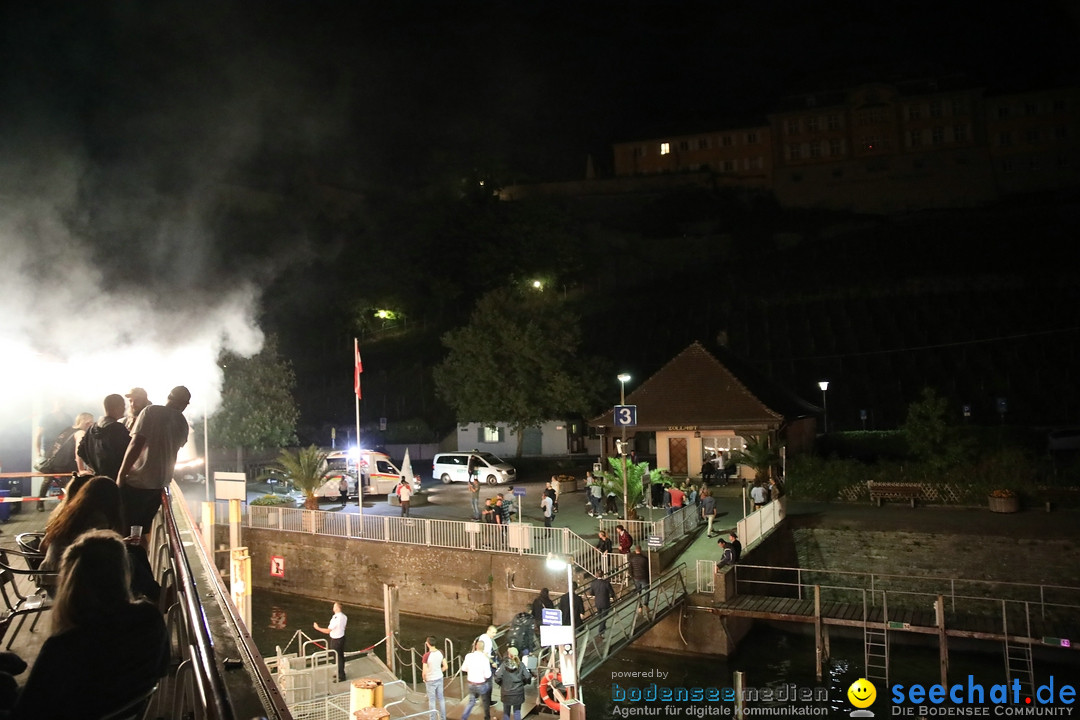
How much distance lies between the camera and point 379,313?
64.7m

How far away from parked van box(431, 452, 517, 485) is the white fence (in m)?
10.00

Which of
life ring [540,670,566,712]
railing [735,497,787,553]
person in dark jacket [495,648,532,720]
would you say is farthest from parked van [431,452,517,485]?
person in dark jacket [495,648,532,720]

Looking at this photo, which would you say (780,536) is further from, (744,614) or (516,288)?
(516,288)

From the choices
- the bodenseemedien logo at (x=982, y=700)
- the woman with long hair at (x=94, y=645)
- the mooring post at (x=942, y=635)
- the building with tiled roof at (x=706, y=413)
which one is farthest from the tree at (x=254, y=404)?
the woman with long hair at (x=94, y=645)

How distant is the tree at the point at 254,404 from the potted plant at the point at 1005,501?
30.3m

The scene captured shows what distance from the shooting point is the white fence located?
18484 mm

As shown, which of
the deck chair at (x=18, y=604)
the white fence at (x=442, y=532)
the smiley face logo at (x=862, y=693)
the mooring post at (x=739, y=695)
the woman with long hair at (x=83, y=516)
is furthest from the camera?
the white fence at (x=442, y=532)

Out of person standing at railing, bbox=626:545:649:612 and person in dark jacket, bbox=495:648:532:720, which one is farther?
person standing at railing, bbox=626:545:649:612

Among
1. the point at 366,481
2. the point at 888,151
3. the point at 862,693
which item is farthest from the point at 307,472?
the point at 888,151

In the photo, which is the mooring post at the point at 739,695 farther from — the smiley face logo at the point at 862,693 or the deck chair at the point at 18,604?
the deck chair at the point at 18,604

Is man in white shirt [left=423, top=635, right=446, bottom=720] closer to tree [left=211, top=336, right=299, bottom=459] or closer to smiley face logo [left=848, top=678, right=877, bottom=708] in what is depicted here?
smiley face logo [left=848, top=678, right=877, bottom=708]

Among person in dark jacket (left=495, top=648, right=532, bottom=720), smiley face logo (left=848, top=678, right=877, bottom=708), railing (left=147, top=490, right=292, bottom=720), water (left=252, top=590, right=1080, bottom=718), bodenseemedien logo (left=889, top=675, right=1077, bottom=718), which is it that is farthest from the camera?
water (left=252, top=590, right=1080, bottom=718)

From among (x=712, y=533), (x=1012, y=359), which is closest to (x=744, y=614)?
(x=712, y=533)

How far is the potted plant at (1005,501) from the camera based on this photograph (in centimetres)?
2223
